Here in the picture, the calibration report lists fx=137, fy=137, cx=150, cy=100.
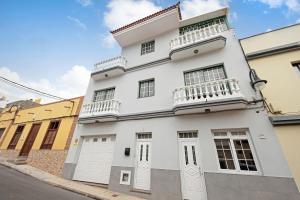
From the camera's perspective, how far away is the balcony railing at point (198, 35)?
7.22 m

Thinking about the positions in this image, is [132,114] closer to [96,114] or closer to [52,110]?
[96,114]

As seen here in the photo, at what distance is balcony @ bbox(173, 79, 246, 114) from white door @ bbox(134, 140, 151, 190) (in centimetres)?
240

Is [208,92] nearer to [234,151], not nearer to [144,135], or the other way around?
[234,151]

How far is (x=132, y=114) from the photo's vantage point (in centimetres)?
768

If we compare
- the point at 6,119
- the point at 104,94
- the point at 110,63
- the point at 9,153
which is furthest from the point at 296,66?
the point at 6,119

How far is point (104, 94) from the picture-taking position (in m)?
9.60

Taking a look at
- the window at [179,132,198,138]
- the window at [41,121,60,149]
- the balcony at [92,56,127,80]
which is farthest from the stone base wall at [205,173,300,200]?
the window at [41,121,60,149]

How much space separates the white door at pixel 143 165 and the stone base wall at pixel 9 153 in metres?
12.2

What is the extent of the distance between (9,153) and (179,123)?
53.3 feet

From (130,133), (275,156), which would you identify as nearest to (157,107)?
(130,133)

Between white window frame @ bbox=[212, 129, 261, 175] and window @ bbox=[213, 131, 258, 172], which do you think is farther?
window @ bbox=[213, 131, 258, 172]

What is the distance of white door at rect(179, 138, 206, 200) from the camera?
5.32 metres

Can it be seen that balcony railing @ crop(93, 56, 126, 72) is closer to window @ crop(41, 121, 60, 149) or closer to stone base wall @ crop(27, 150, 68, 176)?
window @ crop(41, 121, 60, 149)

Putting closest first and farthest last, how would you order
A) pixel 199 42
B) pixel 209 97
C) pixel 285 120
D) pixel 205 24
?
pixel 285 120, pixel 209 97, pixel 199 42, pixel 205 24
